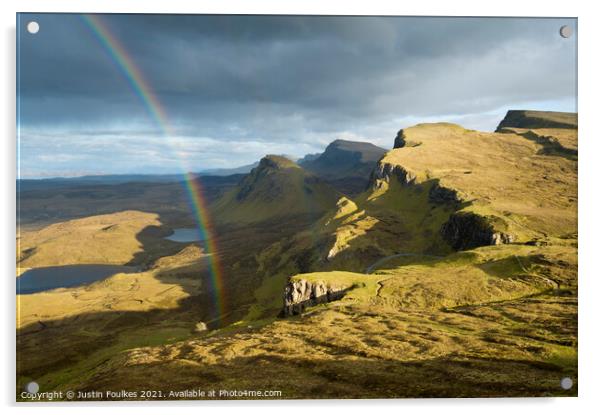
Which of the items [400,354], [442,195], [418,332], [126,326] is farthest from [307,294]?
[442,195]

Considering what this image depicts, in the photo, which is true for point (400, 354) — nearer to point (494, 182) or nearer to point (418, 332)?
point (418, 332)

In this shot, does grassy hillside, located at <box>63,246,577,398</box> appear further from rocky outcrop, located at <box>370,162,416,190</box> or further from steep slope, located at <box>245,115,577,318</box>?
rocky outcrop, located at <box>370,162,416,190</box>

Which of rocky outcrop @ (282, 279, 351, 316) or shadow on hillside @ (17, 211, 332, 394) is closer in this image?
rocky outcrop @ (282, 279, 351, 316)

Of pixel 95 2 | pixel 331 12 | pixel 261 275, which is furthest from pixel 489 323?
pixel 261 275

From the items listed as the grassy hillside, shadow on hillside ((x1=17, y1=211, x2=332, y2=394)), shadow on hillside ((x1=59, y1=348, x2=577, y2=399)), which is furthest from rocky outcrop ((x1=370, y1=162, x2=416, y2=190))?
shadow on hillside ((x1=59, y1=348, x2=577, y2=399))

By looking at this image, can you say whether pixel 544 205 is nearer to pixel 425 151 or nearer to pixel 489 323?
pixel 489 323

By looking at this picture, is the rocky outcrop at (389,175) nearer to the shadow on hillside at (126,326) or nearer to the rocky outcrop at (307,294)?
the shadow on hillside at (126,326)

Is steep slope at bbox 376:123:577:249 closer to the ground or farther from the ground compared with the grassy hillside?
farther from the ground
